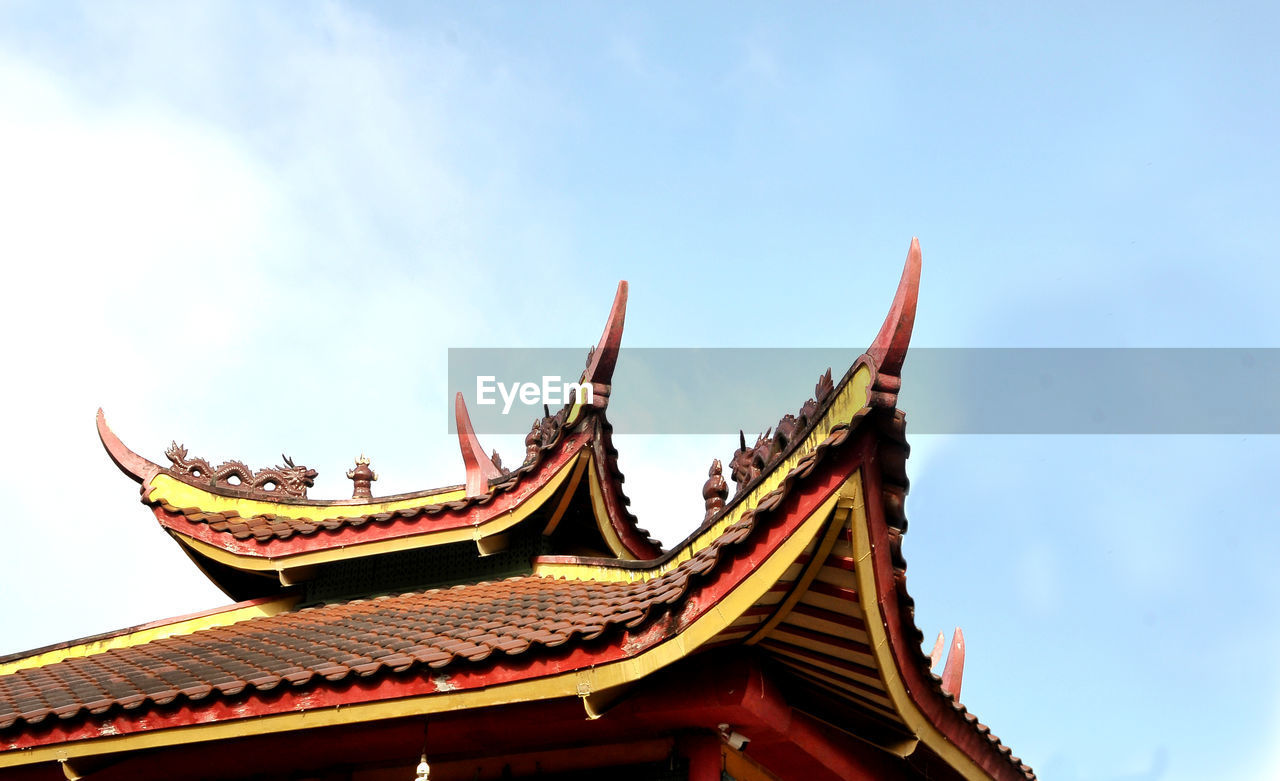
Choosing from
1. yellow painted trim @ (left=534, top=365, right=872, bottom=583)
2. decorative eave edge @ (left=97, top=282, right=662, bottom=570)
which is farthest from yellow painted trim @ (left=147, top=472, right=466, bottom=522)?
yellow painted trim @ (left=534, top=365, right=872, bottom=583)

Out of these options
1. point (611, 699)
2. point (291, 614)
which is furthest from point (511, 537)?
point (611, 699)

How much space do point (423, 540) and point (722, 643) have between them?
3.89 meters

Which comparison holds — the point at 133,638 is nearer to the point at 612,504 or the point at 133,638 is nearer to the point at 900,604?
the point at 612,504

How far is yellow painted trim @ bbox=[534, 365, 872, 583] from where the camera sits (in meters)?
5.07

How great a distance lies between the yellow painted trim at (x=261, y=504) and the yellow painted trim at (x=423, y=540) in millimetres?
722

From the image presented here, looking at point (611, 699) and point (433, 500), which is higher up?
point (433, 500)

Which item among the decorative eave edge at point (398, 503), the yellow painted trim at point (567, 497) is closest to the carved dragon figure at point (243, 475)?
the decorative eave edge at point (398, 503)

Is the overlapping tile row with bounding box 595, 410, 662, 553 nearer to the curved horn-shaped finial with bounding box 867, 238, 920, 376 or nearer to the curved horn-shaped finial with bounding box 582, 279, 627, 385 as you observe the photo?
the curved horn-shaped finial with bounding box 582, 279, 627, 385

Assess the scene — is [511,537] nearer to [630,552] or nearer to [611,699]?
[630,552]

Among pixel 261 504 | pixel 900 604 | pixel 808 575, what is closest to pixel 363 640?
pixel 808 575

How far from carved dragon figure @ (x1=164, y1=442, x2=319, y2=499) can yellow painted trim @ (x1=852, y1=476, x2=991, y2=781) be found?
246 inches

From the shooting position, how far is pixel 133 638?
9.16m

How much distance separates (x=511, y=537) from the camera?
8898 mm

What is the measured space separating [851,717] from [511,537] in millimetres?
→ 3507
